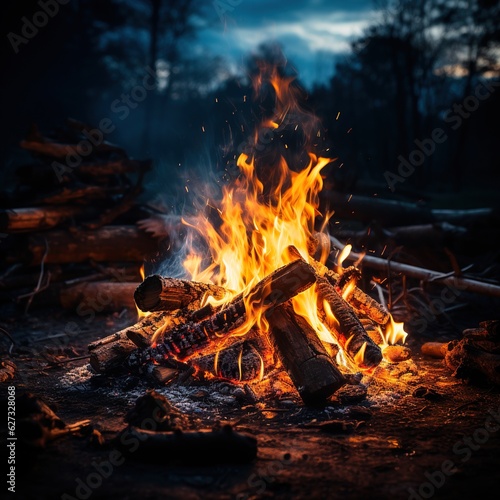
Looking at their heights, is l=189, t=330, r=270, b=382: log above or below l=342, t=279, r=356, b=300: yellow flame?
below

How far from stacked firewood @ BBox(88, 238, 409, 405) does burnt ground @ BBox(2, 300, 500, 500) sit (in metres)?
0.20

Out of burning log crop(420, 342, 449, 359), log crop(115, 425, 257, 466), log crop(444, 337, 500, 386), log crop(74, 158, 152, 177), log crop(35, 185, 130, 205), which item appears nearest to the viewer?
log crop(115, 425, 257, 466)

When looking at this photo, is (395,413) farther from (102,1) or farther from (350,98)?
(350,98)

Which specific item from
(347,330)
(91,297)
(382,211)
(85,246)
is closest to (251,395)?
(347,330)

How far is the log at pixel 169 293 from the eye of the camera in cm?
476

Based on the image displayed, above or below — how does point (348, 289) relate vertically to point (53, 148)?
below

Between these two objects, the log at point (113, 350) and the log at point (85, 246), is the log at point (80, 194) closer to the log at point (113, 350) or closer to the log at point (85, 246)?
the log at point (85, 246)

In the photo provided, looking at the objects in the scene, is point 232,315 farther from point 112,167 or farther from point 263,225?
point 112,167

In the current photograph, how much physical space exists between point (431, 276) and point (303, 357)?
11.0 ft

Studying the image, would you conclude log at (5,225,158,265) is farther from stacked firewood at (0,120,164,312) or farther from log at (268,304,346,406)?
log at (268,304,346,406)

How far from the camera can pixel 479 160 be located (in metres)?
37.8

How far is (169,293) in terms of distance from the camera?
191 inches

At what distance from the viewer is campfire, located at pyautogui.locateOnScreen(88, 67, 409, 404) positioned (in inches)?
174

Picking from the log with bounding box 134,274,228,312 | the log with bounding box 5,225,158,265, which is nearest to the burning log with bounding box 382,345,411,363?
the log with bounding box 134,274,228,312
